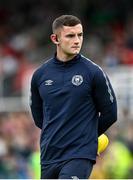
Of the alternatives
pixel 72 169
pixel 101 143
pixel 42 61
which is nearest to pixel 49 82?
pixel 101 143

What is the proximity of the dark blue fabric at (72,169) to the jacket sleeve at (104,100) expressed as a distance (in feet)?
1.43

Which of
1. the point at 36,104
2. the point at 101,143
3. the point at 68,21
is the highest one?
the point at 68,21

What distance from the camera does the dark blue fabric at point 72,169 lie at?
8031mm

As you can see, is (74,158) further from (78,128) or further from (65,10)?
(65,10)

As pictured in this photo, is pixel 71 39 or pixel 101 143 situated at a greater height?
pixel 71 39

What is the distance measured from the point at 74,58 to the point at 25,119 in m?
9.79

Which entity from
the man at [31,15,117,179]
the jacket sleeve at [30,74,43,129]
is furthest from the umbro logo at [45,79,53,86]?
the jacket sleeve at [30,74,43,129]

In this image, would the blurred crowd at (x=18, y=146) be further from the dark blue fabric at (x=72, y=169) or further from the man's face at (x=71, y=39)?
the man's face at (x=71, y=39)

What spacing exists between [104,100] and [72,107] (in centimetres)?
32

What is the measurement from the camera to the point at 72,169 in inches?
316

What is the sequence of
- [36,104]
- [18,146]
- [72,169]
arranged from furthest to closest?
1. [18,146]
2. [36,104]
3. [72,169]

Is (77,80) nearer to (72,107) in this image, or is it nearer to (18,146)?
(72,107)

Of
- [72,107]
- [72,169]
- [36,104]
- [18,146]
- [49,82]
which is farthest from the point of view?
[18,146]

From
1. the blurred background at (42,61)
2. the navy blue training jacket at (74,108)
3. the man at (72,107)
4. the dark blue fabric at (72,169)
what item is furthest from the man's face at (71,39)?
the blurred background at (42,61)
